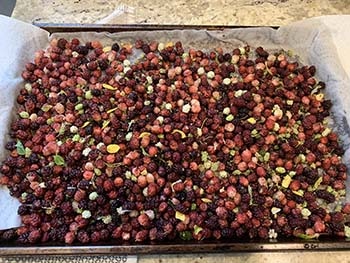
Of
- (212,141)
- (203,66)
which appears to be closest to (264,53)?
(203,66)

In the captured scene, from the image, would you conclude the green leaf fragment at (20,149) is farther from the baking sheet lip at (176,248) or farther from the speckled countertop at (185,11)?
the speckled countertop at (185,11)

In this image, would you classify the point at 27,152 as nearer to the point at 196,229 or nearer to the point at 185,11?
the point at 196,229

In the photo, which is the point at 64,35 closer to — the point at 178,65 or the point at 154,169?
the point at 178,65

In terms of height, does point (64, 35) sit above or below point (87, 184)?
above

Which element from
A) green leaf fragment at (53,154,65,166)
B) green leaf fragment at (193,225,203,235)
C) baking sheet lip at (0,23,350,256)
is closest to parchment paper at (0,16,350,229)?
green leaf fragment at (53,154,65,166)

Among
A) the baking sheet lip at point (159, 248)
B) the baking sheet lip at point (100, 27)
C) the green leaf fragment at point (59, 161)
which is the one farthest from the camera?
the baking sheet lip at point (100, 27)

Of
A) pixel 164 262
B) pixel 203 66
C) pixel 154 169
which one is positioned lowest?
pixel 164 262

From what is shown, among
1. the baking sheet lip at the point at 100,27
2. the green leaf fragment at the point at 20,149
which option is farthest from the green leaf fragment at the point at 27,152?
the baking sheet lip at the point at 100,27

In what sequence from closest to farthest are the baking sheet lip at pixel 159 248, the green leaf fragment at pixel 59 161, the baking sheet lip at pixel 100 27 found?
1. the baking sheet lip at pixel 159 248
2. the green leaf fragment at pixel 59 161
3. the baking sheet lip at pixel 100 27

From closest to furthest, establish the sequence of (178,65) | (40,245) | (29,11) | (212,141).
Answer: (40,245), (212,141), (178,65), (29,11)
